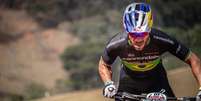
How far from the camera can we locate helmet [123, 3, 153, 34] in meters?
5.62

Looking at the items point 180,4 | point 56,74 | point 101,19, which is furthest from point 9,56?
point 180,4

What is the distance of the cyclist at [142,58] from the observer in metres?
5.82

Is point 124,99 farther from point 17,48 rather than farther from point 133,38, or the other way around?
point 17,48

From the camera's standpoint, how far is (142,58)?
6156mm

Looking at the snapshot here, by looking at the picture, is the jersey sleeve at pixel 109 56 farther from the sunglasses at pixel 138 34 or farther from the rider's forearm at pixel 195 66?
the rider's forearm at pixel 195 66

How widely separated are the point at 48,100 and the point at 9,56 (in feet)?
68.1

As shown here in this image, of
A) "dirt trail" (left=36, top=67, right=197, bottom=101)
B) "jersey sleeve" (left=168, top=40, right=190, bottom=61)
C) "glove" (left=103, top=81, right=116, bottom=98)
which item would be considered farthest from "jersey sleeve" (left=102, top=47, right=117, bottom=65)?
"dirt trail" (left=36, top=67, right=197, bottom=101)

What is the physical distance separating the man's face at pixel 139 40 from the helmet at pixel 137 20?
61 millimetres

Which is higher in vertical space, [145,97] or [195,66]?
[195,66]

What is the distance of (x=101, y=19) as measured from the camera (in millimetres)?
40156

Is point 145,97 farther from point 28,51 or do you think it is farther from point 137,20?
point 28,51

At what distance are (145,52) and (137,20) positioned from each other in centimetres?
58

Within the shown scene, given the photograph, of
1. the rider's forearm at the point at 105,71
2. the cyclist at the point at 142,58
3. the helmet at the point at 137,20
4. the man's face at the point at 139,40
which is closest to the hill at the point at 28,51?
the rider's forearm at the point at 105,71

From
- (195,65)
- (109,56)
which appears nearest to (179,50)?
(195,65)
